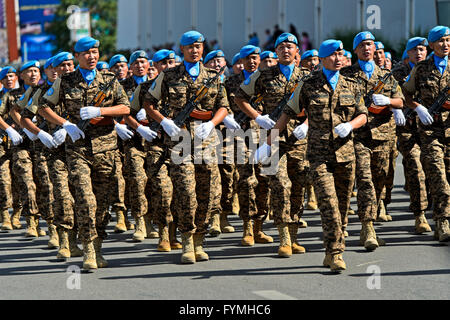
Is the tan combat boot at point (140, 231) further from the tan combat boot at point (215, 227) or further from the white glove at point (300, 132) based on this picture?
the white glove at point (300, 132)

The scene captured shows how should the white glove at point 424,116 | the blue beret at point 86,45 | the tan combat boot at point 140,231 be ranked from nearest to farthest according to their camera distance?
1. the blue beret at point 86,45
2. the white glove at point 424,116
3. the tan combat boot at point 140,231

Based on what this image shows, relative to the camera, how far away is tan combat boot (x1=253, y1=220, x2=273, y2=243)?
1134 centimetres

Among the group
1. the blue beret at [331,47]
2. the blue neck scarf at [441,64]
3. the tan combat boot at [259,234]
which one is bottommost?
the tan combat boot at [259,234]

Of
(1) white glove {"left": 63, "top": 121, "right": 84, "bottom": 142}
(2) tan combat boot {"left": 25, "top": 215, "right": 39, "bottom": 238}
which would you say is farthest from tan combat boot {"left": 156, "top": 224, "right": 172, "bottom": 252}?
(2) tan combat boot {"left": 25, "top": 215, "right": 39, "bottom": 238}

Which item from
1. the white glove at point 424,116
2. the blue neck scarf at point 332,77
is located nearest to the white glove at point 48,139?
the blue neck scarf at point 332,77

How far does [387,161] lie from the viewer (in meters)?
11.4

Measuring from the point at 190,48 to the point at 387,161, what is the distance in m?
2.83

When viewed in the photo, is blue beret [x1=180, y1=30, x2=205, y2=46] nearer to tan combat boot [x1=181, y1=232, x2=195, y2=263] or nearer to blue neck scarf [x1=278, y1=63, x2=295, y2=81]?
blue neck scarf [x1=278, y1=63, x2=295, y2=81]

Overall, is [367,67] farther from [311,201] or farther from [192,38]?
[311,201]

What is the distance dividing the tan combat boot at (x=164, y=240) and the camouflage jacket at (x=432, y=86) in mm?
3069

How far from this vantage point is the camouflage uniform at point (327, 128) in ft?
30.2

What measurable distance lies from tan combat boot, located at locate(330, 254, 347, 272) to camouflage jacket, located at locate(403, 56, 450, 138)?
2523mm

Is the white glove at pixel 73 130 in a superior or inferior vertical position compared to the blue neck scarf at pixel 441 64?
inferior
